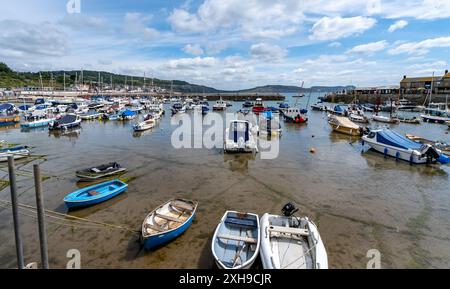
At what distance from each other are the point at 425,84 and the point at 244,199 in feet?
388

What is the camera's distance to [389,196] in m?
16.6

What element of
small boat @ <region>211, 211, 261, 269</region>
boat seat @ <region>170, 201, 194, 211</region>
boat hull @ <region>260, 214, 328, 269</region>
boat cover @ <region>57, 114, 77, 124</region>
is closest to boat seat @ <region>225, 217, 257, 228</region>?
small boat @ <region>211, 211, 261, 269</region>

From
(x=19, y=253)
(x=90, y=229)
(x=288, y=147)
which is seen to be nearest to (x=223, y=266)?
(x=19, y=253)

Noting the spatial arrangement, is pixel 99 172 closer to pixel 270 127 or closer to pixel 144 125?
pixel 144 125

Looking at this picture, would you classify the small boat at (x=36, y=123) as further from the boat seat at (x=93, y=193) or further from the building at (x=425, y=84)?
the building at (x=425, y=84)

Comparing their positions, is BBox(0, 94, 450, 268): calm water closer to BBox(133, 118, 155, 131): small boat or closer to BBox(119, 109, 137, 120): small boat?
BBox(133, 118, 155, 131): small boat

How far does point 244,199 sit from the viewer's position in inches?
623

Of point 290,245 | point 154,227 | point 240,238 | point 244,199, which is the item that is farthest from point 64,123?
point 290,245

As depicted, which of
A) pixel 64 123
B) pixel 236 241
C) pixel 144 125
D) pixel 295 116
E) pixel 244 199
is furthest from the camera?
pixel 295 116

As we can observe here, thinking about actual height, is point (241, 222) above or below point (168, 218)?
above

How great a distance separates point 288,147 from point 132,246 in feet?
75.2

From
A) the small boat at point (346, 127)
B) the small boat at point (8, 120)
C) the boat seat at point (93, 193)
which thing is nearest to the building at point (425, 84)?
the small boat at point (346, 127)

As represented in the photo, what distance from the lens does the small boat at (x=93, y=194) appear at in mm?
13875
